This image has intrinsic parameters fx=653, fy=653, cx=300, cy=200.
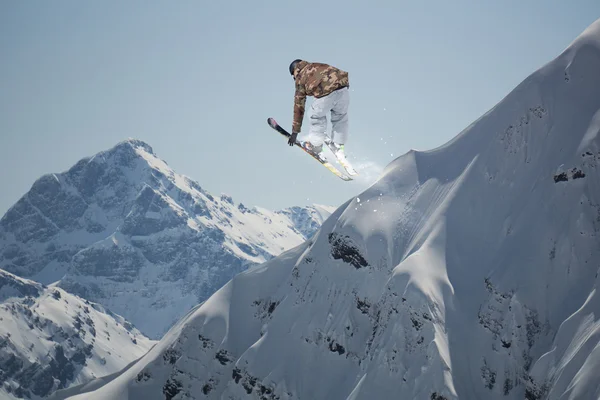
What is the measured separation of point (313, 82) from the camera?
28000 mm

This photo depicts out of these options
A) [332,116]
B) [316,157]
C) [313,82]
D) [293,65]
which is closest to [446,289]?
[316,157]

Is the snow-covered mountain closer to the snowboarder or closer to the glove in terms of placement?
the snowboarder

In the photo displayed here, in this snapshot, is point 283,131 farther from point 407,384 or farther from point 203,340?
point 203,340

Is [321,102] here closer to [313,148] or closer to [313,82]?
[313,82]

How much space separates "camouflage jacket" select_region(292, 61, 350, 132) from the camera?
27.8 metres

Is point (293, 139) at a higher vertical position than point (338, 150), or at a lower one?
higher

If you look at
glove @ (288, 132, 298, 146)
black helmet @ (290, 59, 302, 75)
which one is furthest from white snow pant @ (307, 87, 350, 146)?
black helmet @ (290, 59, 302, 75)

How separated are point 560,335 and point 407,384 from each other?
2476 cm

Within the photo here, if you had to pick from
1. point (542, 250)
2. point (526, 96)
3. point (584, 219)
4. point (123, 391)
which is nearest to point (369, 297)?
point (542, 250)

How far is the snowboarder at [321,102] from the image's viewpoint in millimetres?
27906

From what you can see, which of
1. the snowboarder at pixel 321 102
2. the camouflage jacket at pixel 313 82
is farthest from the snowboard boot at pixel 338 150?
the camouflage jacket at pixel 313 82

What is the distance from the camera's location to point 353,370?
401 feet

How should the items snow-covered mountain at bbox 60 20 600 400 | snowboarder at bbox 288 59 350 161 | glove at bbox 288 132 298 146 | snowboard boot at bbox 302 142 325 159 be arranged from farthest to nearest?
1. snow-covered mountain at bbox 60 20 600 400
2. snowboard boot at bbox 302 142 325 159
3. glove at bbox 288 132 298 146
4. snowboarder at bbox 288 59 350 161

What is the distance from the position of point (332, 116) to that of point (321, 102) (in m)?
1.71
